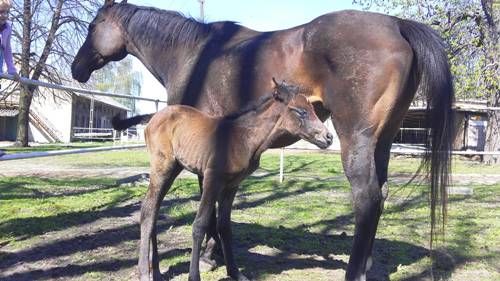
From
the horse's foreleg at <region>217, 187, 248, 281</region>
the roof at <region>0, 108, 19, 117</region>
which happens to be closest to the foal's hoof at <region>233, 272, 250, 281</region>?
the horse's foreleg at <region>217, 187, 248, 281</region>

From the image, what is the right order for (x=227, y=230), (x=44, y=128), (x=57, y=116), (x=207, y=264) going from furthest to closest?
(x=57, y=116), (x=44, y=128), (x=207, y=264), (x=227, y=230)

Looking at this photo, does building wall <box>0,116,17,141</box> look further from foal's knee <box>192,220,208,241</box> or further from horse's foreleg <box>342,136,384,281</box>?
horse's foreleg <box>342,136,384,281</box>

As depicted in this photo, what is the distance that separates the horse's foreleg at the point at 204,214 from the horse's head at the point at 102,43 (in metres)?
2.42

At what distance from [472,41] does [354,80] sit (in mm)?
16440

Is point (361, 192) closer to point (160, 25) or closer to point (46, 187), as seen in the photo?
point (160, 25)

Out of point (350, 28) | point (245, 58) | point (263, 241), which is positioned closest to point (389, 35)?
point (350, 28)

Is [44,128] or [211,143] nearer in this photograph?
[211,143]

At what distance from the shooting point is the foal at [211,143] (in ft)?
10.9

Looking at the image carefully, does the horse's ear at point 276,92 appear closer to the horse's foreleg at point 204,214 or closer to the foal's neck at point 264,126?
the foal's neck at point 264,126

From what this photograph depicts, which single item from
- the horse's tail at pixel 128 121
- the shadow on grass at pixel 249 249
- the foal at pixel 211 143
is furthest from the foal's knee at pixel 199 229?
the horse's tail at pixel 128 121

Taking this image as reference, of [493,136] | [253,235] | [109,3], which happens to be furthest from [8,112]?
[253,235]

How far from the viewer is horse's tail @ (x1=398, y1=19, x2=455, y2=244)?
3.75 m

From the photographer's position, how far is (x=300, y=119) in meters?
3.32

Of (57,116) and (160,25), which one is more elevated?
(160,25)
